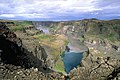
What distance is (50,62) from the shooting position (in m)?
150

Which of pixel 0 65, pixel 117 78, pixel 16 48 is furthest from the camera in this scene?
pixel 16 48

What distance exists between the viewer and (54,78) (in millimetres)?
27641

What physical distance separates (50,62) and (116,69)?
124815 mm

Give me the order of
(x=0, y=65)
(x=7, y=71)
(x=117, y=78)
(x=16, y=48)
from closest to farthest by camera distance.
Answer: (x=117, y=78), (x=7, y=71), (x=0, y=65), (x=16, y=48)

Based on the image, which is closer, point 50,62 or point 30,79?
point 30,79

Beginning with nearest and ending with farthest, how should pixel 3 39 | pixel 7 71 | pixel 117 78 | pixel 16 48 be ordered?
1. pixel 117 78
2. pixel 7 71
3. pixel 3 39
4. pixel 16 48

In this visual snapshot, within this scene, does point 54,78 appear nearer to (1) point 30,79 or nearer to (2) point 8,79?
(1) point 30,79

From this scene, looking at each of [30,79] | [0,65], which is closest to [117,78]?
[30,79]

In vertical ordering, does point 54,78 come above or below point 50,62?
above

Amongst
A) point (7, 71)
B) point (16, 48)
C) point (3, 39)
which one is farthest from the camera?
point (16, 48)

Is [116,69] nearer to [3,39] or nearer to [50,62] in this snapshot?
[3,39]

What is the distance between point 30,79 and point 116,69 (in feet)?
25.8

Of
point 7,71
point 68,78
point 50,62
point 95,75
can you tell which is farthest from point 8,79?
Result: point 50,62

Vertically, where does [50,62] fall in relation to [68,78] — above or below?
below
